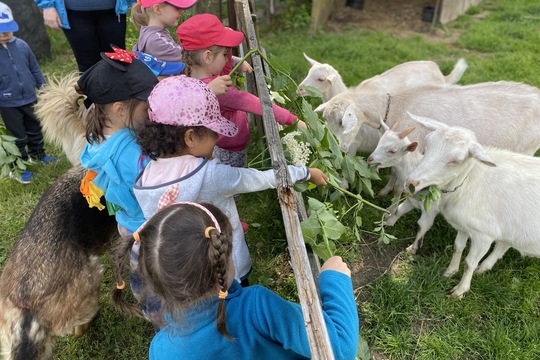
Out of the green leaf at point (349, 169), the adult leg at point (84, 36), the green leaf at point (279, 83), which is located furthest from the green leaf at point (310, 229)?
the adult leg at point (84, 36)

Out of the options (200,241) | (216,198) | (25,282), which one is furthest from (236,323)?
(25,282)

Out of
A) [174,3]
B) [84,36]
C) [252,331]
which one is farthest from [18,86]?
[252,331]

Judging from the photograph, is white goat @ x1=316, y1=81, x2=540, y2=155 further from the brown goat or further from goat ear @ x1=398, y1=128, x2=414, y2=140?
the brown goat

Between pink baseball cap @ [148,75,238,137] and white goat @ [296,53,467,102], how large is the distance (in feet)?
9.04

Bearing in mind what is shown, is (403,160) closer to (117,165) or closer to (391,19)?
(117,165)

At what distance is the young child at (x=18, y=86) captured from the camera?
167 inches

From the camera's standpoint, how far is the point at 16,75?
14.3ft

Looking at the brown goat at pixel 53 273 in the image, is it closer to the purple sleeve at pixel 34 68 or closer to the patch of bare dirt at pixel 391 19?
the purple sleeve at pixel 34 68

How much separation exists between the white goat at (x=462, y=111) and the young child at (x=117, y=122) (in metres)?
2.17

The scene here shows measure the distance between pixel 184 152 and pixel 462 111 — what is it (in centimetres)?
320

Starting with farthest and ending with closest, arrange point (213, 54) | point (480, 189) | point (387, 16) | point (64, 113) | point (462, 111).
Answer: point (387, 16) → point (462, 111) → point (480, 189) → point (64, 113) → point (213, 54)

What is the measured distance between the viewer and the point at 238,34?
9.14 ft

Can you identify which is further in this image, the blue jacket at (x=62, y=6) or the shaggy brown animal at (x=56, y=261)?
the blue jacket at (x=62, y=6)

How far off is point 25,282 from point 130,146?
105 centimetres
